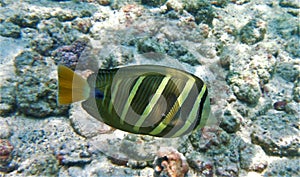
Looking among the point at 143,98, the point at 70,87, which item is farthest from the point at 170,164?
the point at 70,87

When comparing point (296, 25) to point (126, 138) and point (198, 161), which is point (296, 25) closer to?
point (198, 161)

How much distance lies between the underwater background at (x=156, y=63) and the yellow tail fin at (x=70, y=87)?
131cm

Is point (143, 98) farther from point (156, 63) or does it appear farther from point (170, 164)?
point (156, 63)

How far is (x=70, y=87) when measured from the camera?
1.34m

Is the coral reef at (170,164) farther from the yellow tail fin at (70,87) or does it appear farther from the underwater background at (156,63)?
the yellow tail fin at (70,87)

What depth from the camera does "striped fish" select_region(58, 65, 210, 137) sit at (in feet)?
4.35

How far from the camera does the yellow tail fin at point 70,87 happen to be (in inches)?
51.6

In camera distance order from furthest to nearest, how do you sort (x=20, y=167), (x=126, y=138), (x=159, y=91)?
1. (x=126, y=138)
2. (x=20, y=167)
3. (x=159, y=91)

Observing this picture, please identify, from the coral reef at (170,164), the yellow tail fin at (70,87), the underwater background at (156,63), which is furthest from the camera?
the underwater background at (156,63)

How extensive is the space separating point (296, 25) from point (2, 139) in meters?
5.07

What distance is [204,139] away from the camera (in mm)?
2662

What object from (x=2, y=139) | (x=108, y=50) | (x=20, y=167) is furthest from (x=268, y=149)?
(x=2, y=139)

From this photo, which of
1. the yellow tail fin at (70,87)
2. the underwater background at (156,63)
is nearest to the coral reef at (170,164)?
the underwater background at (156,63)

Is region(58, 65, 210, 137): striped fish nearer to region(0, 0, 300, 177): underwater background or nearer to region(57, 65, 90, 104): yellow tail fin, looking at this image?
region(57, 65, 90, 104): yellow tail fin
